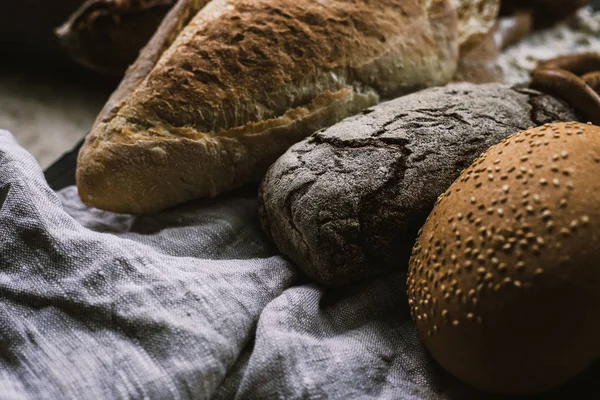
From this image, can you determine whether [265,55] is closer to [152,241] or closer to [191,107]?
[191,107]

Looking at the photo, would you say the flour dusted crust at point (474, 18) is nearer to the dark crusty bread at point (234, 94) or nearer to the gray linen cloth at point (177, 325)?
the dark crusty bread at point (234, 94)

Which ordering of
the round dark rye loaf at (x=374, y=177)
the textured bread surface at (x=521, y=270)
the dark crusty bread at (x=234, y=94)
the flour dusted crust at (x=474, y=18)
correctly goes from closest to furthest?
1. the textured bread surface at (x=521, y=270)
2. the round dark rye loaf at (x=374, y=177)
3. the dark crusty bread at (x=234, y=94)
4. the flour dusted crust at (x=474, y=18)

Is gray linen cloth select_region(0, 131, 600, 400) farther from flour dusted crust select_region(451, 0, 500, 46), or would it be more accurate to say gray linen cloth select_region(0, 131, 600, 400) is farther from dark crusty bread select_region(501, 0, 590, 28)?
dark crusty bread select_region(501, 0, 590, 28)

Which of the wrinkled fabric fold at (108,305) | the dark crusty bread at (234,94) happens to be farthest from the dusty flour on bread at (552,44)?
the wrinkled fabric fold at (108,305)

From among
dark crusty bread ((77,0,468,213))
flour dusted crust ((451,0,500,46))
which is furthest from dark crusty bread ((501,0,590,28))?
dark crusty bread ((77,0,468,213))

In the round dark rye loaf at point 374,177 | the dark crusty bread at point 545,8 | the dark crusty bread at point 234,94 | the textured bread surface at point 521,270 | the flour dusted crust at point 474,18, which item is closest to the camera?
the textured bread surface at point 521,270

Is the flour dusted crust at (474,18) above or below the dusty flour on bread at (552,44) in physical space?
above

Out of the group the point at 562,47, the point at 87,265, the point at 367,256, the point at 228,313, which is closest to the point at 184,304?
the point at 228,313
